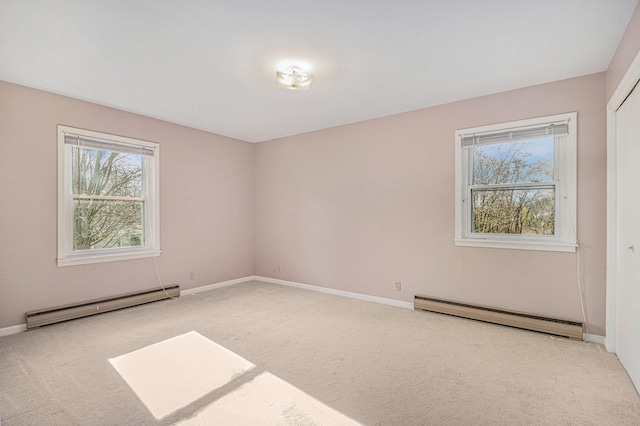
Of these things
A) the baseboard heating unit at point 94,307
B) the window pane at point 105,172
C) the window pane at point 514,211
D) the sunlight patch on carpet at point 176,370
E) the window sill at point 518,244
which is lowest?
the sunlight patch on carpet at point 176,370

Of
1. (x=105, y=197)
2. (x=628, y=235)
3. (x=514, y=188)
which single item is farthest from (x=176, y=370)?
(x=514, y=188)

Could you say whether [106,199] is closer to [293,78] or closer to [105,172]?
[105,172]

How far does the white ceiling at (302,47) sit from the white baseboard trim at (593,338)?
8.24 feet

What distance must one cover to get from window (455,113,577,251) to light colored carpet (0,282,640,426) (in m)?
1.01

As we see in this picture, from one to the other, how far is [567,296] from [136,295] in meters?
4.99

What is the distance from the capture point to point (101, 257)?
3.86 m

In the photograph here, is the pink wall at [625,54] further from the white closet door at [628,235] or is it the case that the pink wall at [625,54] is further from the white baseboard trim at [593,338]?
the white baseboard trim at [593,338]

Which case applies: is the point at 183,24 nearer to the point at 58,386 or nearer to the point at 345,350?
the point at 58,386

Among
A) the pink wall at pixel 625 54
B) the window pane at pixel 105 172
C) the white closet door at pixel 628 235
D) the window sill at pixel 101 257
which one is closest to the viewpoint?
the pink wall at pixel 625 54

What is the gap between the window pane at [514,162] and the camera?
3.33 m

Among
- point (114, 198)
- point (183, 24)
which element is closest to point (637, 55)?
point (183, 24)

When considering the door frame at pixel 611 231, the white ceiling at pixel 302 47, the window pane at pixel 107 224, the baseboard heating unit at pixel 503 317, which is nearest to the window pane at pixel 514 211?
the door frame at pixel 611 231

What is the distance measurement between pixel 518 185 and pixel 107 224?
502 centimetres

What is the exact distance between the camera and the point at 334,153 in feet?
15.8
